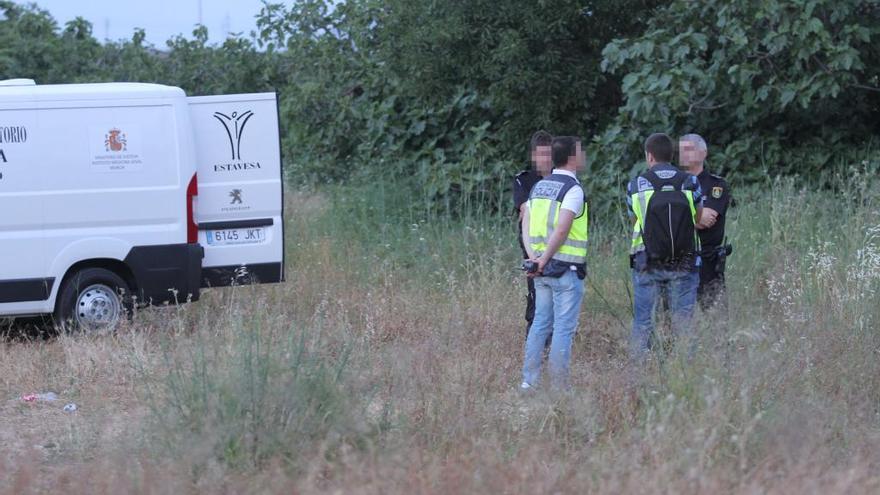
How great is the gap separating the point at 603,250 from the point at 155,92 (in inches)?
183

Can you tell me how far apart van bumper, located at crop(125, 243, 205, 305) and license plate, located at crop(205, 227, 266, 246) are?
0.62 ft

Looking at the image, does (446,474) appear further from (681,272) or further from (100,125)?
(100,125)

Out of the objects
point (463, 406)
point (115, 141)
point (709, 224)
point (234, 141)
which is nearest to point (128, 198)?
point (115, 141)

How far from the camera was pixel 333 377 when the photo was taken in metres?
5.80

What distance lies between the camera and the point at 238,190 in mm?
9695

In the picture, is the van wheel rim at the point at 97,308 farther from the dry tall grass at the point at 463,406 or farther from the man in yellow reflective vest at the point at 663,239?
the man in yellow reflective vest at the point at 663,239

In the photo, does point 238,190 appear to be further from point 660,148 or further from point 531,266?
point 660,148

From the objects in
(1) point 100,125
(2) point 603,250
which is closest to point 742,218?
(2) point 603,250

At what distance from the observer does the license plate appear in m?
9.60

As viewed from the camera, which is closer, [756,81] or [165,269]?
[165,269]

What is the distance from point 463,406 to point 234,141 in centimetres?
438

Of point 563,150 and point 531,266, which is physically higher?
point 563,150

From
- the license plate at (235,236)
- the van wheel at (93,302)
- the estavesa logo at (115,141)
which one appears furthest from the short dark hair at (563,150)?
the van wheel at (93,302)

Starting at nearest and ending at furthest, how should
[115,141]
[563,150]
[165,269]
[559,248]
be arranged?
[559,248] < [563,150] < [115,141] < [165,269]
